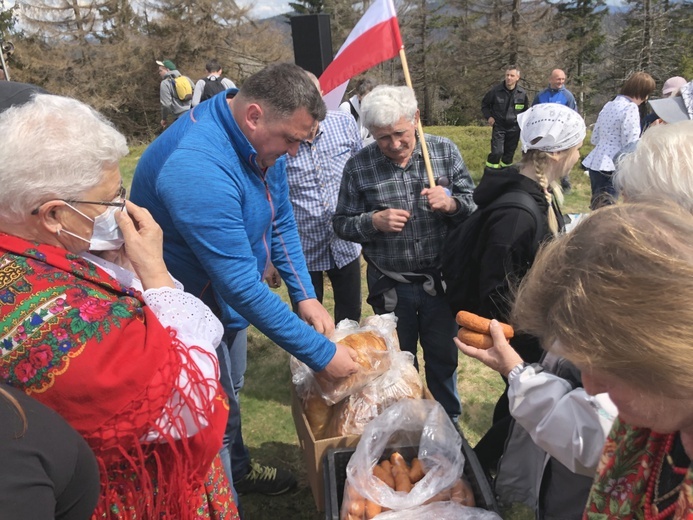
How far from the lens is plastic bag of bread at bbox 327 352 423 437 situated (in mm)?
1968

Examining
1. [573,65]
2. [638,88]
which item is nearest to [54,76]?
[638,88]

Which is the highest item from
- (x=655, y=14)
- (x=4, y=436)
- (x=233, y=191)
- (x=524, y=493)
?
(x=655, y=14)

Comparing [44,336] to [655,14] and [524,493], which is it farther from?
[655,14]

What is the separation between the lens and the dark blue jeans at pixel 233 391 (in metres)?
2.03

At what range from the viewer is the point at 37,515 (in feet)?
2.54

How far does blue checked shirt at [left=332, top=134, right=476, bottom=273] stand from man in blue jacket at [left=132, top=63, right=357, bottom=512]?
63cm

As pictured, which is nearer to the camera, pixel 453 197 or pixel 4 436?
pixel 4 436

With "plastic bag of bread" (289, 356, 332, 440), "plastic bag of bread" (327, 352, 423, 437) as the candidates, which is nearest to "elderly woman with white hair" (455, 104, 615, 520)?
"plastic bag of bread" (327, 352, 423, 437)

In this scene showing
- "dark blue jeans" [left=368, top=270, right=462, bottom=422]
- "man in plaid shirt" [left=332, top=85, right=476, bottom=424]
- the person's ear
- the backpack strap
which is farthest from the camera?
"dark blue jeans" [left=368, top=270, right=462, bottom=422]

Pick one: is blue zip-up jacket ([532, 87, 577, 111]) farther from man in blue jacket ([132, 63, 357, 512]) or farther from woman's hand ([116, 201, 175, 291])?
woman's hand ([116, 201, 175, 291])

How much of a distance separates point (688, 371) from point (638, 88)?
19.5 ft

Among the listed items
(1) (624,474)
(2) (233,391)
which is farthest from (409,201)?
(1) (624,474)

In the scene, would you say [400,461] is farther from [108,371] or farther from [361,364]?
[108,371]

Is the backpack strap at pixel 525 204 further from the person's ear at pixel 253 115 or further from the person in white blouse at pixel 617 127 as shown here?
the person in white blouse at pixel 617 127
